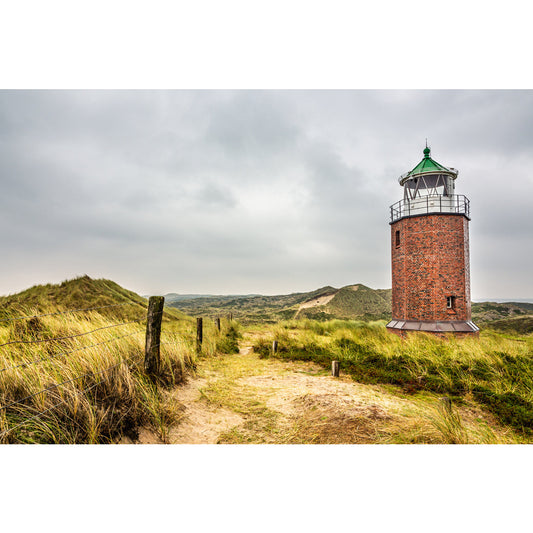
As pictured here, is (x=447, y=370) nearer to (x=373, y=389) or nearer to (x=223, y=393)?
(x=373, y=389)

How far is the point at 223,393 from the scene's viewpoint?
5.62 meters

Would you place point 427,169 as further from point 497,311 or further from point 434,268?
point 497,311

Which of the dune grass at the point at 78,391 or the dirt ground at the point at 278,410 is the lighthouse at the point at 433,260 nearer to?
the dirt ground at the point at 278,410

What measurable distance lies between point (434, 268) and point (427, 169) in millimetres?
5230

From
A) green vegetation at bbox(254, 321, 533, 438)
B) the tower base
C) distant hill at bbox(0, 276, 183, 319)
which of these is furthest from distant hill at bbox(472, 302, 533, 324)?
distant hill at bbox(0, 276, 183, 319)

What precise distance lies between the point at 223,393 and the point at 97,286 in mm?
13282

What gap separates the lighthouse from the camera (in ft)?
44.4

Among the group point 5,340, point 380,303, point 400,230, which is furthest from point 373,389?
point 380,303

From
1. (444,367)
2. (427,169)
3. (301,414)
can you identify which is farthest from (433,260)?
(301,414)

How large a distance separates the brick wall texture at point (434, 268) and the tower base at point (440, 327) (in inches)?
9.2

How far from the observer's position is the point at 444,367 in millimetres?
7414

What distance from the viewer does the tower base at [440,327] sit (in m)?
13.2

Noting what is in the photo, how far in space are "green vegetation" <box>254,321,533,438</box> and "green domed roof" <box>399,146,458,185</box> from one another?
8619 mm

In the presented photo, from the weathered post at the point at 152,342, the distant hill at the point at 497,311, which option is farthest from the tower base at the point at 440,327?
the distant hill at the point at 497,311
